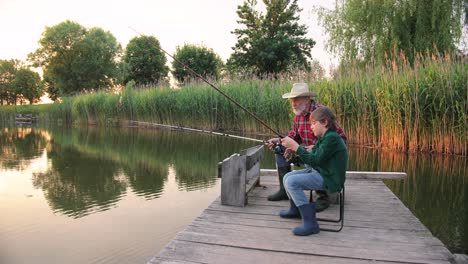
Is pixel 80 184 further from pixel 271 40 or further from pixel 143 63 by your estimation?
pixel 143 63

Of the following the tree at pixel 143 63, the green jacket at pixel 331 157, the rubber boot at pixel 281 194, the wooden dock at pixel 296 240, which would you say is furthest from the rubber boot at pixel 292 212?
the tree at pixel 143 63

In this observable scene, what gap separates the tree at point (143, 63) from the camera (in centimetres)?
4794

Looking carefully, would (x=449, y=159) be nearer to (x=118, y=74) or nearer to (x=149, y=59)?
(x=149, y=59)

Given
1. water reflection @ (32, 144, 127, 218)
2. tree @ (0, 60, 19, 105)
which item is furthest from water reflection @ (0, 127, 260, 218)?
tree @ (0, 60, 19, 105)

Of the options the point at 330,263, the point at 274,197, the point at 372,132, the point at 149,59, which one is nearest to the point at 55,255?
the point at 274,197

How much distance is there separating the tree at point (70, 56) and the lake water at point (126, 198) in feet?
135

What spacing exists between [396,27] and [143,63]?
3711 cm

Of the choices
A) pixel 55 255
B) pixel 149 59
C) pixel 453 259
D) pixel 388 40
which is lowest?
pixel 55 255

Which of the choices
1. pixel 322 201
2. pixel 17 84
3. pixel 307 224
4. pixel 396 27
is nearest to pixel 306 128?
pixel 322 201

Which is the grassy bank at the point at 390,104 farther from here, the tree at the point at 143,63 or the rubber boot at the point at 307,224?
the tree at the point at 143,63

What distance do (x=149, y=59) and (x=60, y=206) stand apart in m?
44.2

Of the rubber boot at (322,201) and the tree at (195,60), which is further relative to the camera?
Result: the tree at (195,60)

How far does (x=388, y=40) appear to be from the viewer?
16766 mm

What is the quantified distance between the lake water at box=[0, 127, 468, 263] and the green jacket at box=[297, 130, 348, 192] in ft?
5.71
